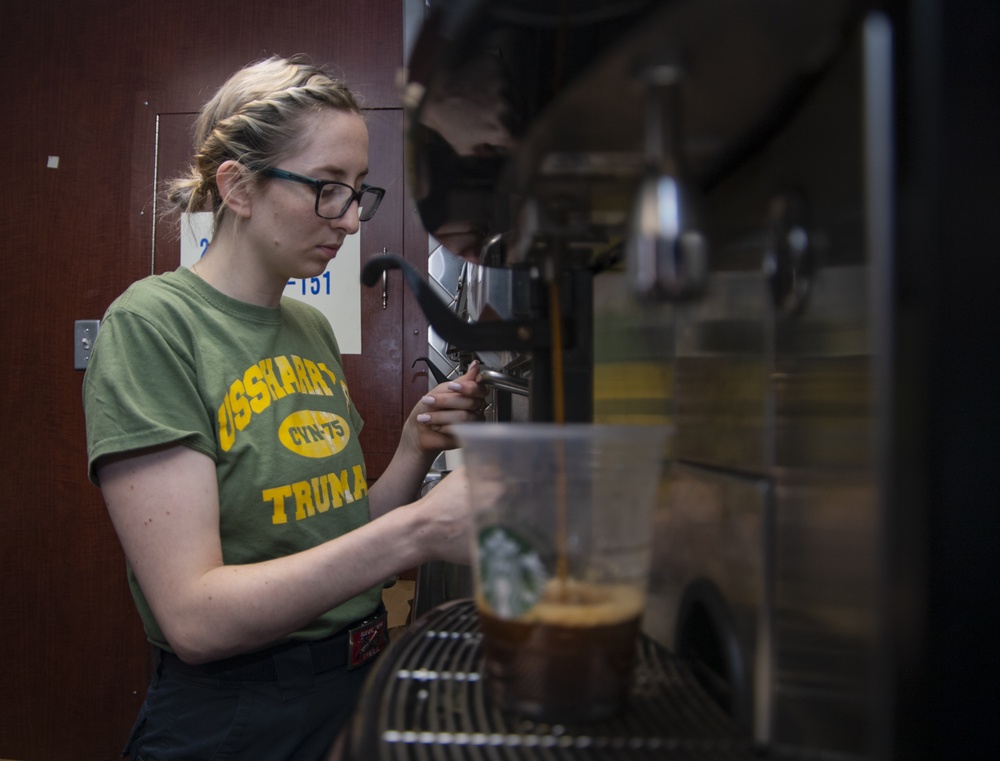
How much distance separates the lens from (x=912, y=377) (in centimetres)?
30

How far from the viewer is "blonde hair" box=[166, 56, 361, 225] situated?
0.94 meters

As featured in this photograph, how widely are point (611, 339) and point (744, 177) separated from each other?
239 millimetres

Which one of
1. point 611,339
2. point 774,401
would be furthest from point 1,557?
point 774,401

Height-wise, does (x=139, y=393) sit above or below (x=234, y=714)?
above

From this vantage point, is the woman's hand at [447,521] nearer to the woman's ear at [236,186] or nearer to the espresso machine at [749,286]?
the espresso machine at [749,286]

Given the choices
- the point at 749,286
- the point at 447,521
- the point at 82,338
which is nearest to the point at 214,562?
the point at 447,521

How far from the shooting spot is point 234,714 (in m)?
0.83

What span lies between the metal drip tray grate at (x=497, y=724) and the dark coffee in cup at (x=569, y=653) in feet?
0.03

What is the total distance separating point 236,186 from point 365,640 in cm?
62

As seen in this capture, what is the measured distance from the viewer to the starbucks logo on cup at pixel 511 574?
37 centimetres

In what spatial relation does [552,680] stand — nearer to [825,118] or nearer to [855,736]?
[855,736]

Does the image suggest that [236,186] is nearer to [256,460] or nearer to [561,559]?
[256,460]

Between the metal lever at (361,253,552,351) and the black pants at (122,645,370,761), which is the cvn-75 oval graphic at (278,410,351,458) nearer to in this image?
the black pants at (122,645,370,761)

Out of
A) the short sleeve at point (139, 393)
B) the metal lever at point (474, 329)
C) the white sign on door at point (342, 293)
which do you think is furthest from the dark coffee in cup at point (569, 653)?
the white sign on door at point (342, 293)
